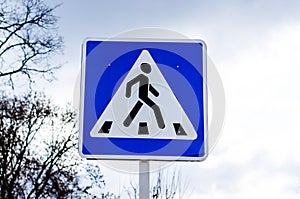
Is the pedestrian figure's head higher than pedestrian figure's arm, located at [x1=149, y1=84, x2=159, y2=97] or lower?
higher

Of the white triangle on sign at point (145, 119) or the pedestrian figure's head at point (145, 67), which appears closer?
the white triangle on sign at point (145, 119)

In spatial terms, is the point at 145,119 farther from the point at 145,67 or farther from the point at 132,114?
the point at 145,67

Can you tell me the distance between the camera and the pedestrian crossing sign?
330 centimetres

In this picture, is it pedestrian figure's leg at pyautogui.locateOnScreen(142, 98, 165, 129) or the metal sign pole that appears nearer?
the metal sign pole

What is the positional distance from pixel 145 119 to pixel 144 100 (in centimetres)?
10

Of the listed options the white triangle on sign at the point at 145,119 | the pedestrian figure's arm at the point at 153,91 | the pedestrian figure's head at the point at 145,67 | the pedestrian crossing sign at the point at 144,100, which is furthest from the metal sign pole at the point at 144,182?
the pedestrian figure's head at the point at 145,67

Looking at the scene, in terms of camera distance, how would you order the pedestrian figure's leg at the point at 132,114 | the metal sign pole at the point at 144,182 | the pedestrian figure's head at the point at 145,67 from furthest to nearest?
the pedestrian figure's head at the point at 145,67 < the pedestrian figure's leg at the point at 132,114 < the metal sign pole at the point at 144,182

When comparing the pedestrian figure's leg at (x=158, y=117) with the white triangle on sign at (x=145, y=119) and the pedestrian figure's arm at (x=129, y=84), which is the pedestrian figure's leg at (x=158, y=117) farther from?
the pedestrian figure's arm at (x=129, y=84)

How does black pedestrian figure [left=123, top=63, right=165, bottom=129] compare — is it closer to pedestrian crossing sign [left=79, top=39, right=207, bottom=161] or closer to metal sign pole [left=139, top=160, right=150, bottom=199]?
pedestrian crossing sign [left=79, top=39, right=207, bottom=161]

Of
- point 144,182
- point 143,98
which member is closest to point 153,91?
point 143,98

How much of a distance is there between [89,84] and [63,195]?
22.4 m

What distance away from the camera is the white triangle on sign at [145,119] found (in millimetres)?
3305

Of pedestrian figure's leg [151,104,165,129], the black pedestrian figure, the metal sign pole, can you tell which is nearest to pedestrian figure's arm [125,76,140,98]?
the black pedestrian figure

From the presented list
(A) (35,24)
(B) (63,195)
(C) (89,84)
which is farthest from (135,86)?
(B) (63,195)
